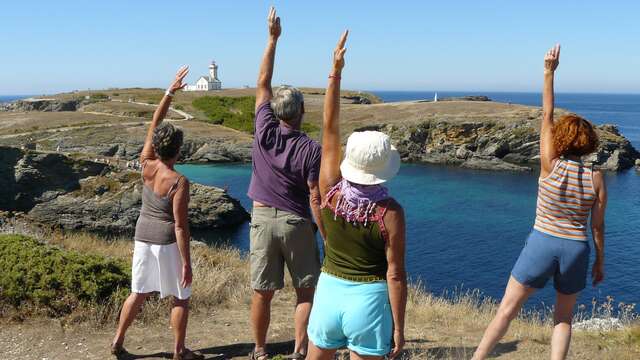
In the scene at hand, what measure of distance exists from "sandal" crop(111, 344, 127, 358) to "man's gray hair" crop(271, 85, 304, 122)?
2.96 metres

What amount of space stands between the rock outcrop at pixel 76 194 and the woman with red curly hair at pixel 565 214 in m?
32.7

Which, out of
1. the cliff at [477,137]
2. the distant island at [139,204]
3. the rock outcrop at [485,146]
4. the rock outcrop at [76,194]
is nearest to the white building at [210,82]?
the distant island at [139,204]

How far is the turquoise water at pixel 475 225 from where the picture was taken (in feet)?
79.3

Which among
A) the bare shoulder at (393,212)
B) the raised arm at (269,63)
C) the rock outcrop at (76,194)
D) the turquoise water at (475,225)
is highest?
the raised arm at (269,63)

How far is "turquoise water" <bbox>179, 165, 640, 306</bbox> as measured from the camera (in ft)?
79.3

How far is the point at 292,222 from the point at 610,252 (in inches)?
1130

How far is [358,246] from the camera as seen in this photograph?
3312 mm

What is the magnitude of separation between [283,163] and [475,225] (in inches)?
1242

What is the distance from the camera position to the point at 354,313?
330cm

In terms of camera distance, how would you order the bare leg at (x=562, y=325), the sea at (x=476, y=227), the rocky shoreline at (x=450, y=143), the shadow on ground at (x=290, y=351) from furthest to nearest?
the rocky shoreline at (x=450, y=143) → the sea at (x=476, y=227) → the shadow on ground at (x=290, y=351) → the bare leg at (x=562, y=325)

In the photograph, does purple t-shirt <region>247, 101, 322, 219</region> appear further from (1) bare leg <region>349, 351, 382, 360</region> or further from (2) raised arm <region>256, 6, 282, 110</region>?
(1) bare leg <region>349, 351, 382, 360</region>

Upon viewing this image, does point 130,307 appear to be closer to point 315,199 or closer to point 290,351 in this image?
point 290,351

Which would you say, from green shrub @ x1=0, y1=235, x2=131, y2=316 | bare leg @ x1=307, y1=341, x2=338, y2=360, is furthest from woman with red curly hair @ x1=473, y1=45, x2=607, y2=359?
green shrub @ x1=0, y1=235, x2=131, y2=316

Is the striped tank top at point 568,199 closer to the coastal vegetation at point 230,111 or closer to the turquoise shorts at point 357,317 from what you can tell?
the turquoise shorts at point 357,317
